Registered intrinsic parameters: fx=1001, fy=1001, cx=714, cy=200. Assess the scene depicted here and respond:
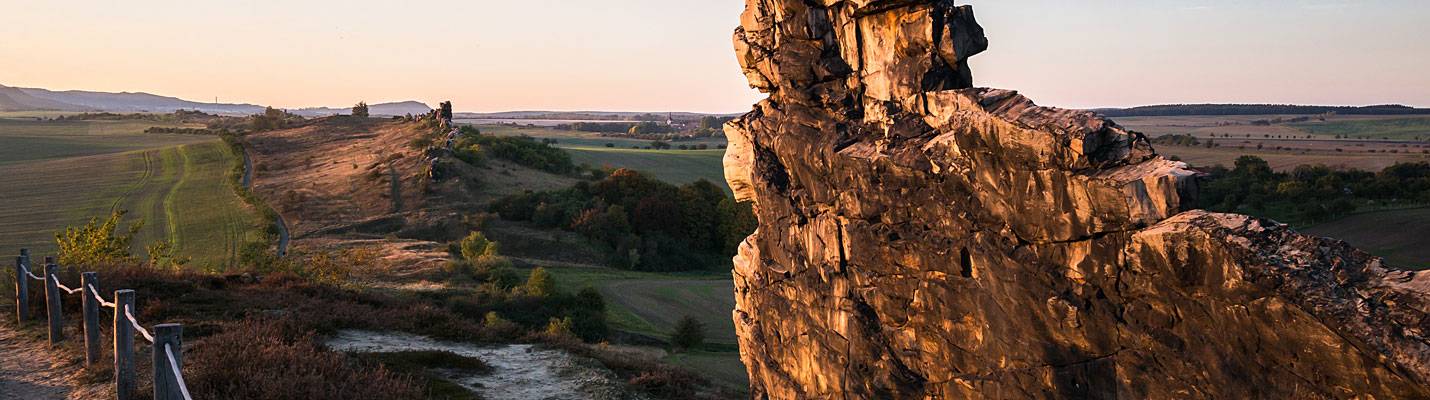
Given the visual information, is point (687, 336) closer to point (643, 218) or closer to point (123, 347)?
point (123, 347)

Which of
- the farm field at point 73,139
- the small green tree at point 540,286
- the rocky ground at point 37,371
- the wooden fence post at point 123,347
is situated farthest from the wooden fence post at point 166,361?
the farm field at point 73,139

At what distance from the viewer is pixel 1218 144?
365ft

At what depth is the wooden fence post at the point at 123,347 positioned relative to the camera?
11016 millimetres

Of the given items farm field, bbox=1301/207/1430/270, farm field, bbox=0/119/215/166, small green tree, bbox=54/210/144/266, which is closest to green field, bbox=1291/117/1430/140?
farm field, bbox=1301/207/1430/270

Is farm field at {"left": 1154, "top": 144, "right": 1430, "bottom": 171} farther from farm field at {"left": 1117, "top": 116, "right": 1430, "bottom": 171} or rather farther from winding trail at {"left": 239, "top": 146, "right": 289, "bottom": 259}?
winding trail at {"left": 239, "top": 146, "right": 289, "bottom": 259}

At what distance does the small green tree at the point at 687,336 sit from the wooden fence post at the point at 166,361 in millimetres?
22409

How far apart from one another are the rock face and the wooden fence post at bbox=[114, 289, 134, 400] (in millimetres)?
7896

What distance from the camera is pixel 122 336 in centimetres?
1113

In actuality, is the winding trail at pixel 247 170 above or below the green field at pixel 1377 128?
below

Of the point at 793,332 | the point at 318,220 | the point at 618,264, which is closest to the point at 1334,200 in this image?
the point at 618,264

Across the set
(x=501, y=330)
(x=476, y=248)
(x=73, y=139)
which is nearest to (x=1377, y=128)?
(x=476, y=248)

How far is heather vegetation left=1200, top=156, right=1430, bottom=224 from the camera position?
46.4 m

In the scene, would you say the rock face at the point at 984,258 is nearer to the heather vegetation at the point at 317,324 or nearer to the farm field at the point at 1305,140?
the heather vegetation at the point at 317,324

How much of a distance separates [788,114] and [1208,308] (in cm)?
661
